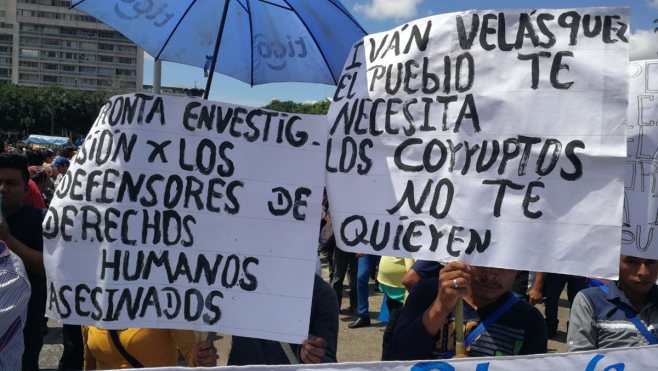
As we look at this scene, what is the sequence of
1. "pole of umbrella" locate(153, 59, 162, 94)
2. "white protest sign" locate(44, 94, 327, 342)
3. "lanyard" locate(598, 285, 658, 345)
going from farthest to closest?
"pole of umbrella" locate(153, 59, 162, 94)
"lanyard" locate(598, 285, 658, 345)
"white protest sign" locate(44, 94, 327, 342)

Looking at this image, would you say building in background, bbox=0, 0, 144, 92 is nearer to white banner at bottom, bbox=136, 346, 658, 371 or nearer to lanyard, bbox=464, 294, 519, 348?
lanyard, bbox=464, 294, 519, 348

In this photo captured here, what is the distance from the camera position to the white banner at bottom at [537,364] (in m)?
2.00

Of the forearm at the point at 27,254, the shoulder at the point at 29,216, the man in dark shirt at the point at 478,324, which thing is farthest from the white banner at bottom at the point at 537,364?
the shoulder at the point at 29,216

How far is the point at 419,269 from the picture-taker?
371 cm

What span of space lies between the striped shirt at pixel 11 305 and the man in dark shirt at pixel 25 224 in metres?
0.76

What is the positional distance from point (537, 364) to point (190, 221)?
1274 mm

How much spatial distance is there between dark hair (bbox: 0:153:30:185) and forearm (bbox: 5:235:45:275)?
0.55m

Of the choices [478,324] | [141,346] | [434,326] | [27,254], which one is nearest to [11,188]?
[27,254]

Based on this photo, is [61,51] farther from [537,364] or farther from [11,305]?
[537,364]

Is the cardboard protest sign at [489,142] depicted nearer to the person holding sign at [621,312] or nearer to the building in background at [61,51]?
the person holding sign at [621,312]

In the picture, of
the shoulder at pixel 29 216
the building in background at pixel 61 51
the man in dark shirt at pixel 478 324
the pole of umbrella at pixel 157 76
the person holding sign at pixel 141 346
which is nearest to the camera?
the man in dark shirt at pixel 478 324

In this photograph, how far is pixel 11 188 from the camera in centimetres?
341

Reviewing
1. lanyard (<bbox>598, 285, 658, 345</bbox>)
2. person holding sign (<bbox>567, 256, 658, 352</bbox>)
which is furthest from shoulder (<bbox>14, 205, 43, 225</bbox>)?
lanyard (<bbox>598, 285, 658, 345</bbox>)

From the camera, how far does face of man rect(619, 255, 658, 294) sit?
2.41 meters
